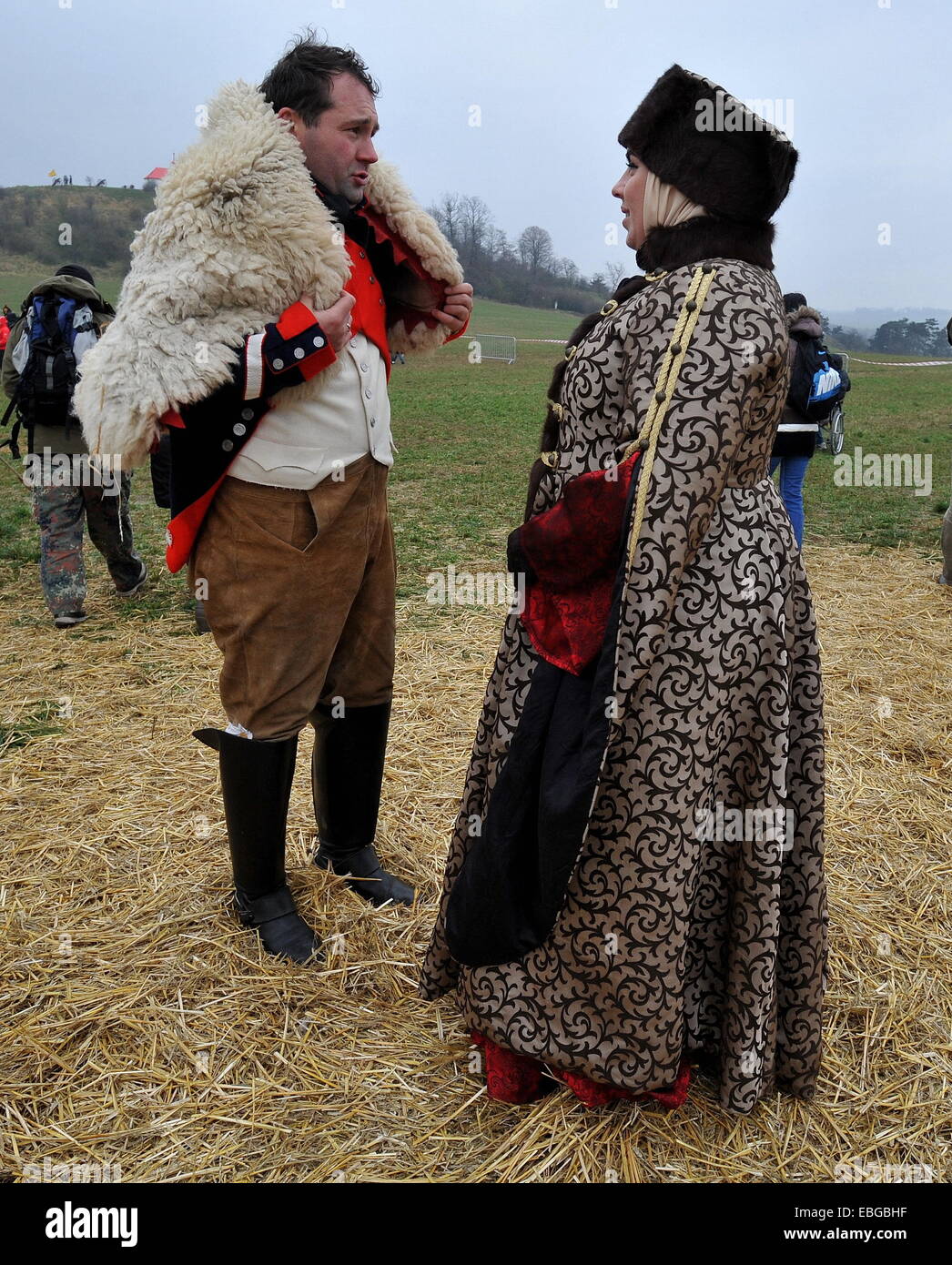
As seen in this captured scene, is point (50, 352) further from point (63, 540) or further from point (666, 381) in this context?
point (666, 381)

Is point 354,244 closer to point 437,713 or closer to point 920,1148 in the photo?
point 437,713

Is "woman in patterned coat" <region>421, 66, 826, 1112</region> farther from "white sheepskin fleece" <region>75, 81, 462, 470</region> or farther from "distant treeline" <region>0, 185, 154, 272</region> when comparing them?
"distant treeline" <region>0, 185, 154, 272</region>

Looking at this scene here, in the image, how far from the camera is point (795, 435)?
644cm

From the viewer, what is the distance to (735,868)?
2062 millimetres

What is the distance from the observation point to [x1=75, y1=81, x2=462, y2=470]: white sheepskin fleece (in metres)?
2.11

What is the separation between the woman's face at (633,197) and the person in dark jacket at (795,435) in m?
4.26

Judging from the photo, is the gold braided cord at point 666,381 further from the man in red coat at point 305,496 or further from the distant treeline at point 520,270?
the distant treeline at point 520,270

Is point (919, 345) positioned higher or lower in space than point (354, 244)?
higher

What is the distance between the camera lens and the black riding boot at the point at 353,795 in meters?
2.86

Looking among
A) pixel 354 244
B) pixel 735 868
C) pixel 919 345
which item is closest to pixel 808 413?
pixel 354 244

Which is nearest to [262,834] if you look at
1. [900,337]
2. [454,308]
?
[454,308]

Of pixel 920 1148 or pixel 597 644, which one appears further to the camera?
pixel 920 1148
